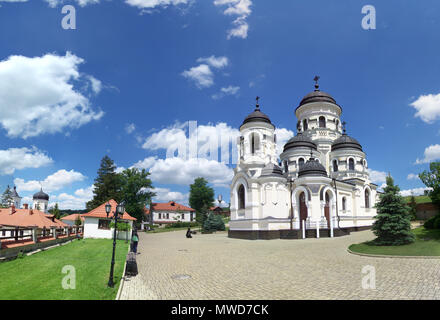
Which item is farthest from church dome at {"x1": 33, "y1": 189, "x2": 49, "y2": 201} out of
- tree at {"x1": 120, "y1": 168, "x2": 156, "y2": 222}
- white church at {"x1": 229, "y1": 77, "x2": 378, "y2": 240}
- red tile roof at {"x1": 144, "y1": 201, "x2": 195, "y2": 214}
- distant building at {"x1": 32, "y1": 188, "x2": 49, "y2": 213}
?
white church at {"x1": 229, "y1": 77, "x2": 378, "y2": 240}

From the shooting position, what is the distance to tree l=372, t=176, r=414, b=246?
1473 cm

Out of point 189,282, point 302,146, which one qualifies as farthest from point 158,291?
point 302,146

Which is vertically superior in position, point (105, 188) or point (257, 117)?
point (257, 117)

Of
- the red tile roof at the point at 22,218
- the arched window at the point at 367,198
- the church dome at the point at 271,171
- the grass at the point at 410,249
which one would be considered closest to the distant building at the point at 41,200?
the red tile roof at the point at 22,218

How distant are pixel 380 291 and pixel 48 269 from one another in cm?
1240

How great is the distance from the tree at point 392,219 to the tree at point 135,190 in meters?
41.0

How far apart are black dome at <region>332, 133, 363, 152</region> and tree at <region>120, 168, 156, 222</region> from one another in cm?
3296

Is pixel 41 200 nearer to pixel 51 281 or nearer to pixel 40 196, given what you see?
pixel 40 196

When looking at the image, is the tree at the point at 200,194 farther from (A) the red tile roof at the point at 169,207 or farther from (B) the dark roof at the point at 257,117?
(B) the dark roof at the point at 257,117

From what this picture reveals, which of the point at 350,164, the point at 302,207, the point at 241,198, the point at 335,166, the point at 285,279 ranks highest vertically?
the point at 350,164

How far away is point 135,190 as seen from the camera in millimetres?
49094

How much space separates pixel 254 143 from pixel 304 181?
24.9 ft

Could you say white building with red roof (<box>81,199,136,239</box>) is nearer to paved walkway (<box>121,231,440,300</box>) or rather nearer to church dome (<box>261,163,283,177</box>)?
church dome (<box>261,163,283,177</box>)

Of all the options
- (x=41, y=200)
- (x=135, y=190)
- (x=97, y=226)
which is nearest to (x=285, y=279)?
(x=97, y=226)
